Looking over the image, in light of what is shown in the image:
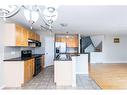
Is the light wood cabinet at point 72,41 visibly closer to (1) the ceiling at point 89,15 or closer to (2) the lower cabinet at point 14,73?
(1) the ceiling at point 89,15

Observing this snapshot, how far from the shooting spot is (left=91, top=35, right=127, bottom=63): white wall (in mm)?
12242

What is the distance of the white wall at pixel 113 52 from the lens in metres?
12.2

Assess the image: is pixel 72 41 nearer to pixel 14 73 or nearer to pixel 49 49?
pixel 49 49

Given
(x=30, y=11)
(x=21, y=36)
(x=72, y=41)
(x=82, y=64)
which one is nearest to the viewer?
(x=30, y=11)

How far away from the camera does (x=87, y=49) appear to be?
44.6ft

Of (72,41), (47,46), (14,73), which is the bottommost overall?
(14,73)

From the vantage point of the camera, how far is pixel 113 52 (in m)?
12.3

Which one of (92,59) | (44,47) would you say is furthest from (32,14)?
(92,59)

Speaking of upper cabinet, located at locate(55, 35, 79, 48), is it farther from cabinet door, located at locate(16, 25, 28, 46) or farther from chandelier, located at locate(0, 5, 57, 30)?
chandelier, located at locate(0, 5, 57, 30)

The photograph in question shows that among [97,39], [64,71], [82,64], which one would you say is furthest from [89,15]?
[97,39]

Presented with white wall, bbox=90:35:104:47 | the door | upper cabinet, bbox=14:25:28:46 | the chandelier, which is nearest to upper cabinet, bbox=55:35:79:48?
the door

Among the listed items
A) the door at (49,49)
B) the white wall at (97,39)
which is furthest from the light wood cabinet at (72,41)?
the white wall at (97,39)

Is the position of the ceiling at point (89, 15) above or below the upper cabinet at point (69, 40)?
above
